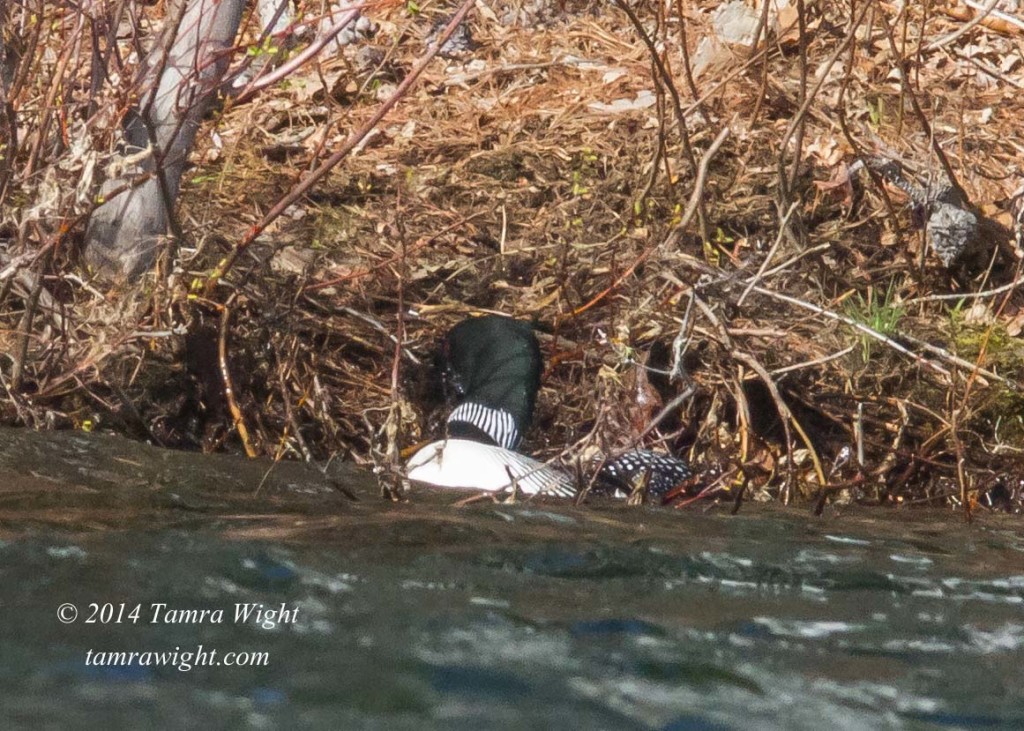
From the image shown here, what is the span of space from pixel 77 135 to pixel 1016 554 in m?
3.33

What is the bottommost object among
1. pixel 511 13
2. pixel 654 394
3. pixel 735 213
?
pixel 654 394

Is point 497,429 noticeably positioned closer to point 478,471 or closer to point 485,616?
point 478,471

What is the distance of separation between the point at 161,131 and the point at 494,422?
169cm

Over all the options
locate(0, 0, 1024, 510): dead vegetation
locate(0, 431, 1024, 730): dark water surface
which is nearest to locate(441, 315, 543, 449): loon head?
locate(0, 0, 1024, 510): dead vegetation

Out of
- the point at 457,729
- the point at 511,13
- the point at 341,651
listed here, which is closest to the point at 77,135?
the point at 341,651

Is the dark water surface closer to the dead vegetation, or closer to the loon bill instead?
the loon bill

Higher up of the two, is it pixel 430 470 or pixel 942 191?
pixel 942 191

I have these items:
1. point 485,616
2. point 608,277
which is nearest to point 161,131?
point 608,277

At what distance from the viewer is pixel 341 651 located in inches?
114

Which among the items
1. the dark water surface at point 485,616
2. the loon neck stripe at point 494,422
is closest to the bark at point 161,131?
the dark water surface at point 485,616

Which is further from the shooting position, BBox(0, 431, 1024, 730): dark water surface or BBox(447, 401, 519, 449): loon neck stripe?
BBox(447, 401, 519, 449): loon neck stripe

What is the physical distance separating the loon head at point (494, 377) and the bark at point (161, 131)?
4.19 feet

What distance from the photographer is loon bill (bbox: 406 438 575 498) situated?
5.02 m

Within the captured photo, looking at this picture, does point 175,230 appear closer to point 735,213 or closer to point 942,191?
point 735,213
